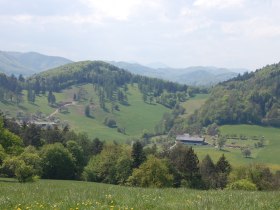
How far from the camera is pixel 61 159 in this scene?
92000 millimetres

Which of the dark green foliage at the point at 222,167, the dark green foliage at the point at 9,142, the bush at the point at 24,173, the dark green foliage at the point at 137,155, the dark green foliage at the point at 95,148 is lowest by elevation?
the dark green foliage at the point at 95,148

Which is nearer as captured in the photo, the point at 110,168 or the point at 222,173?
the point at 110,168

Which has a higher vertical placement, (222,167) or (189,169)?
(189,169)

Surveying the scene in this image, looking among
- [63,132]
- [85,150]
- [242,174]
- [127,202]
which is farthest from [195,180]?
[127,202]

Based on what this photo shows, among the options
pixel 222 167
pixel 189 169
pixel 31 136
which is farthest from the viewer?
pixel 31 136

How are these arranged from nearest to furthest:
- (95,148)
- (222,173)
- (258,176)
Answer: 1. (258,176)
2. (222,173)
3. (95,148)

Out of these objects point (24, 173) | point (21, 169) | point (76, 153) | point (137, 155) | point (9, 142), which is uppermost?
point (9, 142)

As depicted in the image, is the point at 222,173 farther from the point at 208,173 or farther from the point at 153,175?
the point at 153,175

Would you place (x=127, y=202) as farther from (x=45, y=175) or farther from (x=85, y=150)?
(x=85, y=150)

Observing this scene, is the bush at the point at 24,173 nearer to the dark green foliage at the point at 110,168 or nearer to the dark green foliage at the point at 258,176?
the dark green foliage at the point at 110,168

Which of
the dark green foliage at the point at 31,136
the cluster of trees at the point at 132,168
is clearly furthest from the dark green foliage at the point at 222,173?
the dark green foliage at the point at 31,136

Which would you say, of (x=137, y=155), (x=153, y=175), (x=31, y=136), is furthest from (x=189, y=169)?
(x=31, y=136)

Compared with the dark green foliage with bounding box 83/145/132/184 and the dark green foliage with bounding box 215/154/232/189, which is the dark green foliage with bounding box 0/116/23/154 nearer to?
the dark green foliage with bounding box 83/145/132/184

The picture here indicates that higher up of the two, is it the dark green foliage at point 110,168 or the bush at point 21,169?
the bush at point 21,169
